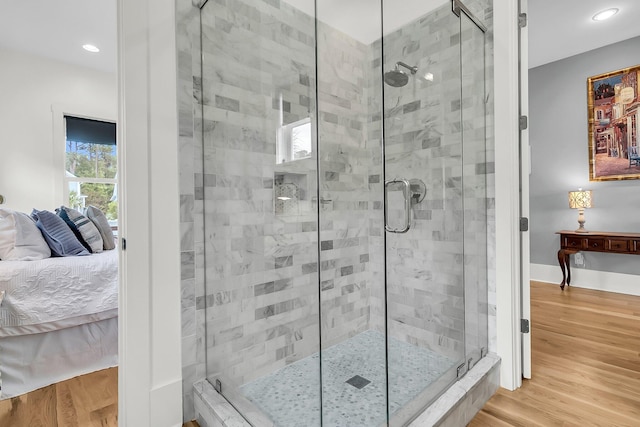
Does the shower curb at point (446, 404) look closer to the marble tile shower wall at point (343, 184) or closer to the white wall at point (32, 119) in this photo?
the marble tile shower wall at point (343, 184)

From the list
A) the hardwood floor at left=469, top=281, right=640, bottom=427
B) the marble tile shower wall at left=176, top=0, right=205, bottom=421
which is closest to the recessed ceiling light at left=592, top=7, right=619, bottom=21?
the hardwood floor at left=469, top=281, right=640, bottom=427

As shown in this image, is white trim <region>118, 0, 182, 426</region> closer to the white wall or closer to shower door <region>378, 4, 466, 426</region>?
shower door <region>378, 4, 466, 426</region>

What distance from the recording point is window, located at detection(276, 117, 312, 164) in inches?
65.7

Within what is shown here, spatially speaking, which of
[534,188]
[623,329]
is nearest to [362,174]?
[623,329]

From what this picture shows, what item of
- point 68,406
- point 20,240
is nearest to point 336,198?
point 68,406

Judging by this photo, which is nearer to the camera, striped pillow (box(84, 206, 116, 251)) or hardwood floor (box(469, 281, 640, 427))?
hardwood floor (box(469, 281, 640, 427))

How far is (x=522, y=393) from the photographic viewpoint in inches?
67.9

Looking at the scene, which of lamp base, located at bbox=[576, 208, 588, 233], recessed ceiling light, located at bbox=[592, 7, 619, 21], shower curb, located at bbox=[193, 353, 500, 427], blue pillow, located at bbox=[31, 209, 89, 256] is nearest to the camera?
shower curb, located at bbox=[193, 353, 500, 427]

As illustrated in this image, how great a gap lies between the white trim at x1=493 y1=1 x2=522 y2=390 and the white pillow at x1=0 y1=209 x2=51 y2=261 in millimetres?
2947

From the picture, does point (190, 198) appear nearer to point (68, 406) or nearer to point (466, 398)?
point (68, 406)

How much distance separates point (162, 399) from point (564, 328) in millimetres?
2927

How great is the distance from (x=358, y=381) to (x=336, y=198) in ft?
3.63

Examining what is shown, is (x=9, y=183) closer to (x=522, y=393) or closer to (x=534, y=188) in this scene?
(x=522, y=393)

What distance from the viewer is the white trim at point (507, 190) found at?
1783mm
